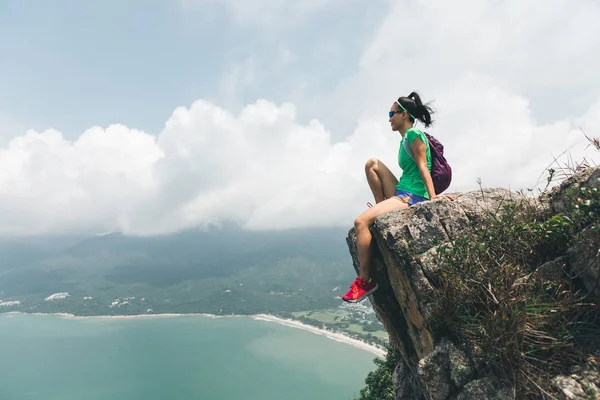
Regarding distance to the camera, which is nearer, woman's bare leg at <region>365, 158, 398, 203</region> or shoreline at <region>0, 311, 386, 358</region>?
woman's bare leg at <region>365, 158, 398, 203</region>

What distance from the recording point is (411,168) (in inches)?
189

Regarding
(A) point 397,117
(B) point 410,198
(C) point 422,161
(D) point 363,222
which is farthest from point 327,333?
(C) point 422,161

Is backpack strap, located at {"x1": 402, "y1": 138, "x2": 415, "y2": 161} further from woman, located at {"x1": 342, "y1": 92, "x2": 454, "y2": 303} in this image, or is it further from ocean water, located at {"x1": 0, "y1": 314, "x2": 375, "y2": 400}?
ocean water, located at {"x1": 0, "y1": 314, "x2": 375, "y2": 400}

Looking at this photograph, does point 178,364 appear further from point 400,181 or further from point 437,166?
point 437,166

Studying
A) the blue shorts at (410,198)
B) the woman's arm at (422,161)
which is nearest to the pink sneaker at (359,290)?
the blue shorts at (410,198)

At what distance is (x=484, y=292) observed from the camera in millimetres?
3146

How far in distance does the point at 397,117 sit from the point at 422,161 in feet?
3.13

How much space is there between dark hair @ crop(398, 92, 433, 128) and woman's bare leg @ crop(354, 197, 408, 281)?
1481 millimetres

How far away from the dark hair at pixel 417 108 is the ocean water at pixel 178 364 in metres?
82.0

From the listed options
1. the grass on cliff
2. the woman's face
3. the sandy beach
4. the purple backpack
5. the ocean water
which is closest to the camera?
the grass on cliff

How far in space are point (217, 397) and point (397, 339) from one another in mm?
87157

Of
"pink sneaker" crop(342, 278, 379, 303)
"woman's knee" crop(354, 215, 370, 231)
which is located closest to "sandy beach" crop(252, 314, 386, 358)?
"pink sneaker" crop(342, 278, 379, 303)

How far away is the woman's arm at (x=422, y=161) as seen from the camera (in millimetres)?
4332

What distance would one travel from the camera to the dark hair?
4.90m
